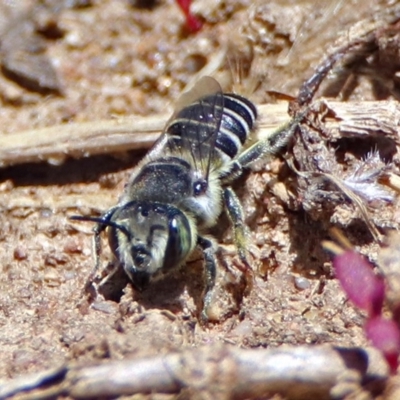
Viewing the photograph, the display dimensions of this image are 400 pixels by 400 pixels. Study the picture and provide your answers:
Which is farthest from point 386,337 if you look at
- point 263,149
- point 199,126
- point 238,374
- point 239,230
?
point 199,126

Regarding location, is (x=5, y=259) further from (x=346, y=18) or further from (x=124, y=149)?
(x=346, y=18)

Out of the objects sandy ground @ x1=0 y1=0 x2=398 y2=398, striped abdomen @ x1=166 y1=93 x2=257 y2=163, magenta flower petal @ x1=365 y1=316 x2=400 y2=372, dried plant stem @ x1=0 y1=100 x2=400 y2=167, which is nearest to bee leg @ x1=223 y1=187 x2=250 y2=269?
sandy ground @ x1=0 y1=0 x2=398 y2=398

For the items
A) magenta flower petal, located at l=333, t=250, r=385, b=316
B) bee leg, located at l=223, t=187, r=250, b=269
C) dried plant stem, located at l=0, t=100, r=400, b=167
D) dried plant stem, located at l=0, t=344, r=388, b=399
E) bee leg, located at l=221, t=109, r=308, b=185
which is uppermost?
dried plant stem, located at l=0, t=100, r=400, b=167

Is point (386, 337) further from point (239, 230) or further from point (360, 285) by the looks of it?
point (239, 230)

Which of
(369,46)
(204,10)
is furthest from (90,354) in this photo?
(204,10)

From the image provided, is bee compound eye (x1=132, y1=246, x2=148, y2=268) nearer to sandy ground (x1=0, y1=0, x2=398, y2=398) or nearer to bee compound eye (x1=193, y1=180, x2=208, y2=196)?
sandy ground (x1=0, y1=0, x2=398, y2=398)

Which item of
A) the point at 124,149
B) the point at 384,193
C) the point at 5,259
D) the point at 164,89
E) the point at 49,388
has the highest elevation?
the point at 164,89
